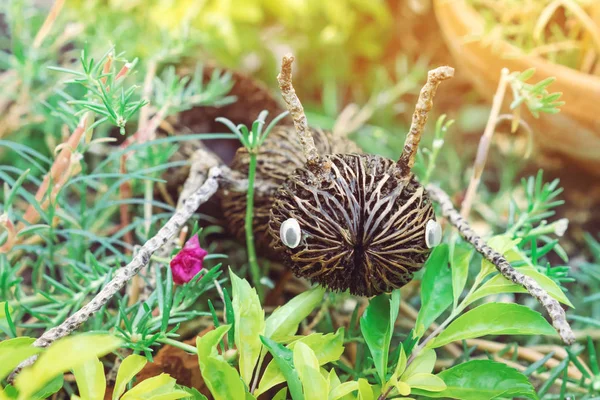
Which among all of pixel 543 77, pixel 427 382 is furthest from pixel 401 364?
pixel 543 77

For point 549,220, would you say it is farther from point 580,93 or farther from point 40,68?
point 40,68

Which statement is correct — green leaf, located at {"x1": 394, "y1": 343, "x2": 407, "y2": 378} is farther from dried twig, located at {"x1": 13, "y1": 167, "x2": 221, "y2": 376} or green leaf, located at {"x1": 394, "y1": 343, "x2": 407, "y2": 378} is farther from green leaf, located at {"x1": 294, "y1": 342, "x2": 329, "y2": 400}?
dried twig, located at {"x1": 13, "y1": 167, "x2": 221, "y2": 376}

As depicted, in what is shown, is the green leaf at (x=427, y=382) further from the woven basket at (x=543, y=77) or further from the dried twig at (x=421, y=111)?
the woven basket at (x=543, y=77)

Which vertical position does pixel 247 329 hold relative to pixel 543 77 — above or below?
below

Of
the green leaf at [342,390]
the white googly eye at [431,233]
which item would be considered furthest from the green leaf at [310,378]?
the white googly eye at [431,233]

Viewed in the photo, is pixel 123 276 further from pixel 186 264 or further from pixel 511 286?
pixel 511 286

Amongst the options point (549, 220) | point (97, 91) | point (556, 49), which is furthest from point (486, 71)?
point (97, 91)
